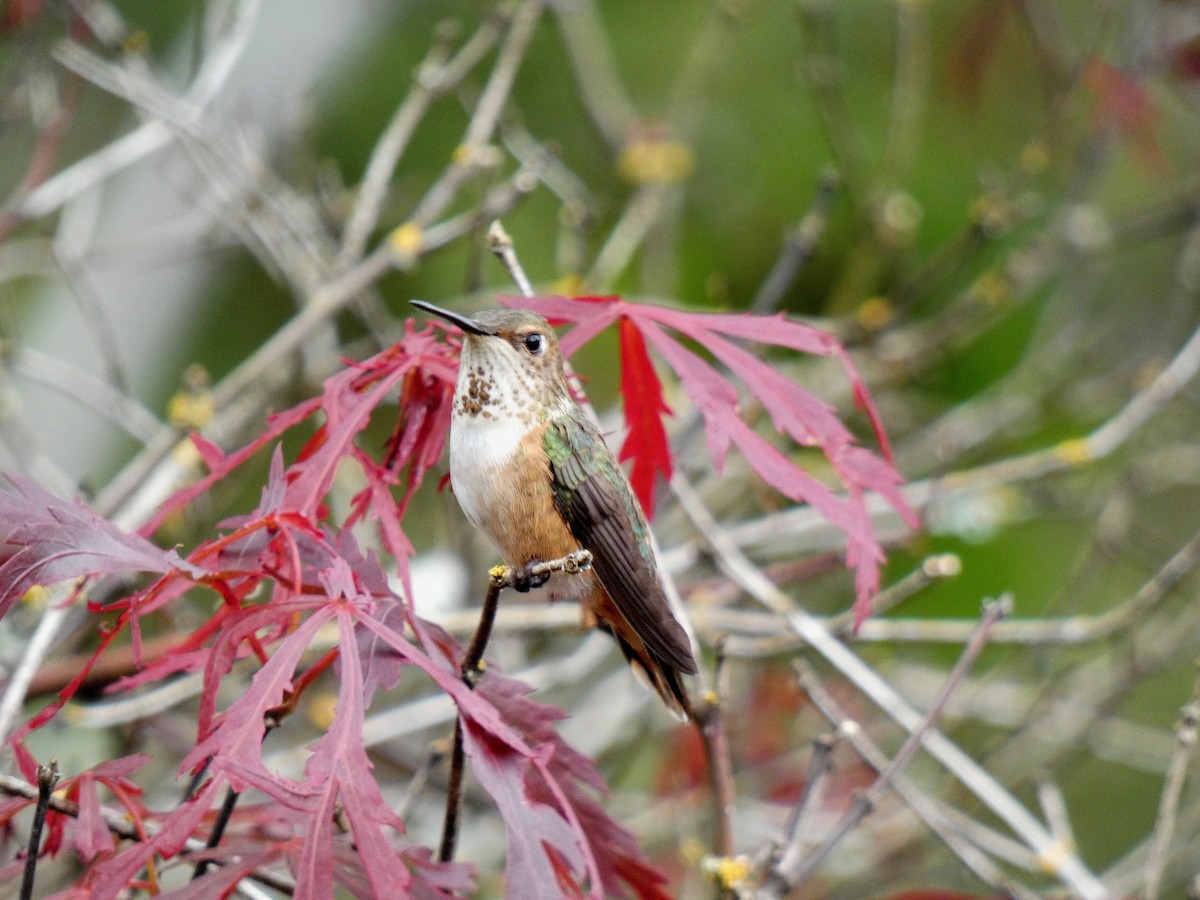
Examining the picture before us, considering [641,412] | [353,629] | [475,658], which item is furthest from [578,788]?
[641,412]

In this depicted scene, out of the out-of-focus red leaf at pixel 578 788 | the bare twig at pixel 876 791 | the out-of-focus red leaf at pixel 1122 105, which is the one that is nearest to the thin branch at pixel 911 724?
the bare twig at pixel 876 791

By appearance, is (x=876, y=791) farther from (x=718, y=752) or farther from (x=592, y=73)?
(x=592, y=73)

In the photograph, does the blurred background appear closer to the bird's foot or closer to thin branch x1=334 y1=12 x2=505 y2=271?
thin branch x1=334 y1=12 x2=505 y2=271

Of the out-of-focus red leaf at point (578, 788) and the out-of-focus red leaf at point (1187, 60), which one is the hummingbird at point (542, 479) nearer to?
the out-of-focus red leaf at point (578, 788)

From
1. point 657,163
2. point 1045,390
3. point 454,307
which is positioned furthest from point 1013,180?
point 454,307

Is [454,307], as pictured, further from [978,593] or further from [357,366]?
[978,593]

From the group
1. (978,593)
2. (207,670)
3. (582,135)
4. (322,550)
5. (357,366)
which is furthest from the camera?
(582,135)
